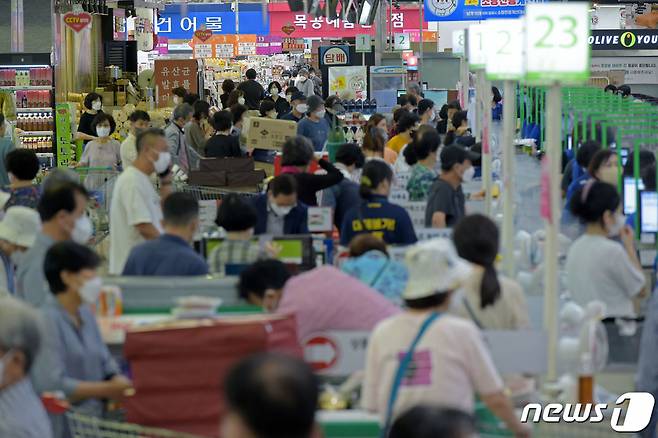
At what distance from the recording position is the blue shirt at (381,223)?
26.3ft

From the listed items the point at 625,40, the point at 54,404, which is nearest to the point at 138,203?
the point at 54,404

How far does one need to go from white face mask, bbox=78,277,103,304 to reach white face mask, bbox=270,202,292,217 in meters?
3.24

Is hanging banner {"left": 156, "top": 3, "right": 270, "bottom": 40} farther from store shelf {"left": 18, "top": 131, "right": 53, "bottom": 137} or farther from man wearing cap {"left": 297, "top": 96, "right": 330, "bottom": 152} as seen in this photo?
man wearing cap {"left": 297, "top": 96, "right": 330, "bottom": 152}

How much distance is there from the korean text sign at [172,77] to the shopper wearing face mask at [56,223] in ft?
54.3

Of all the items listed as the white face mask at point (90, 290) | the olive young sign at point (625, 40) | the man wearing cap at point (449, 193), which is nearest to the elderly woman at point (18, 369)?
the white face mask at point (90, 290)

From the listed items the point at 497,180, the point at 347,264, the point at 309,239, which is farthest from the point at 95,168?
the point at 347,264

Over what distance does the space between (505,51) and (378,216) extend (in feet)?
4.54

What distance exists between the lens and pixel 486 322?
5.25 metres

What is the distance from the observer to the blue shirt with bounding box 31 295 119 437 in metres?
4.95

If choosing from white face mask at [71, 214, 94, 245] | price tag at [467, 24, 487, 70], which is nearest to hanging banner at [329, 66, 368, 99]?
price tag at [467, 24, 487, 70]

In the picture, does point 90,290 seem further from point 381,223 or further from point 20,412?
point 381,223

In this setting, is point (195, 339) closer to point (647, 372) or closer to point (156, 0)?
point (647, 372)

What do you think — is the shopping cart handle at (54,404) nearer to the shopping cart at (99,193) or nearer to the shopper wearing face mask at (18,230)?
the shopper wearing face mask at (18,230)

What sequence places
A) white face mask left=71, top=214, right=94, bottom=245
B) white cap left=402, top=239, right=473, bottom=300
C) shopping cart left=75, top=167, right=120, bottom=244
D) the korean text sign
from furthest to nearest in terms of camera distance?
the korean text sign
shopping cart left=75, top=167, right=120, bottom=244
white face mask left=71, top=214, right=94, bottom=245
white cap left=402, top=239, right=473, bottom=300
